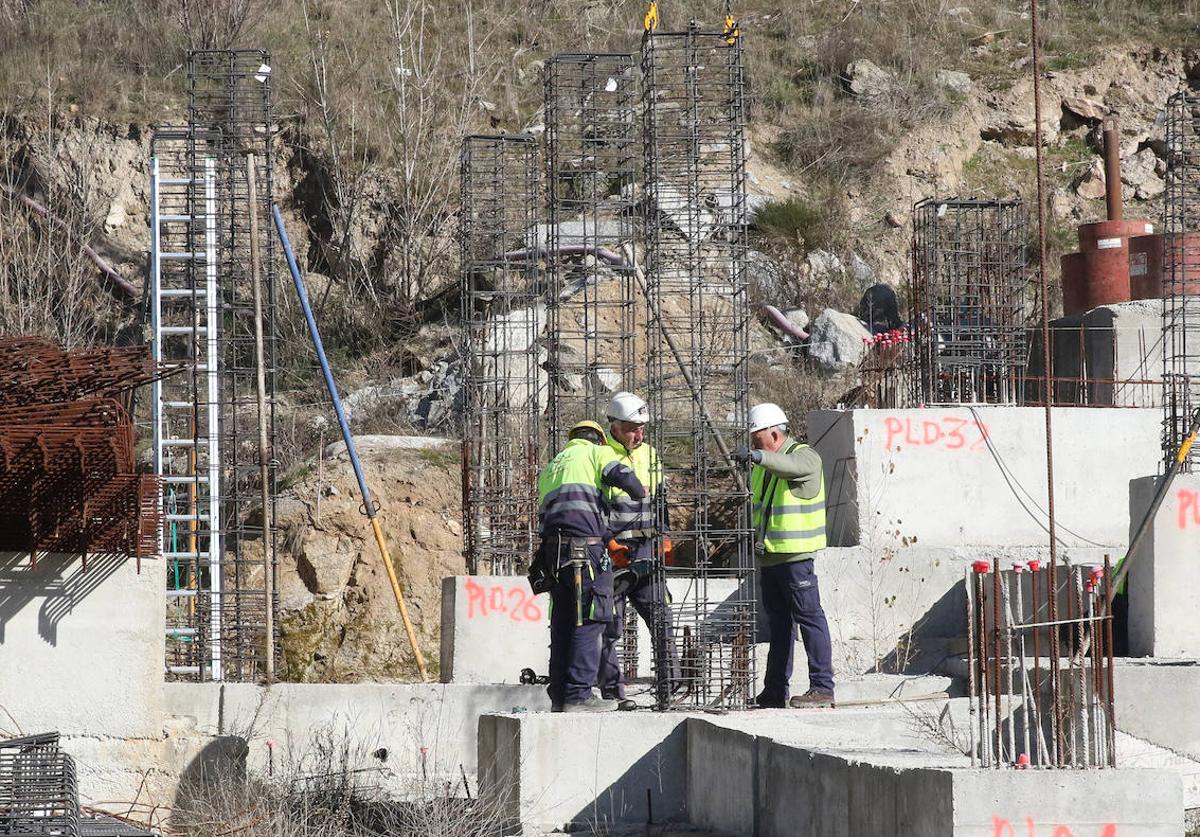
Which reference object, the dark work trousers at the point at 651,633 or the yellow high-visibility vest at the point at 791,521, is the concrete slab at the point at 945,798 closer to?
the dark work trousers at the point at 651,633

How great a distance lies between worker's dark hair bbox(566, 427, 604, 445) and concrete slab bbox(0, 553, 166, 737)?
9.44 feet

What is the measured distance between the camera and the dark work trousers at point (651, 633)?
10.1m

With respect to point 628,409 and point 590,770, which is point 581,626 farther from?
point 628,409

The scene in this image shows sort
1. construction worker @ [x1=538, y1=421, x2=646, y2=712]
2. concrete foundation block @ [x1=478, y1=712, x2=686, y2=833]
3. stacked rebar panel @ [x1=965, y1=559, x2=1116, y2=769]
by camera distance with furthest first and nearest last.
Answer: construction worker @ [x1=538, y1=421, x2=646, y2=712], concrete foundation block @ [x1=478, y1=712, x2=686, y2=833], stacked rebar panel @ [x1=965, y1=559, x2=1116, y2=769]

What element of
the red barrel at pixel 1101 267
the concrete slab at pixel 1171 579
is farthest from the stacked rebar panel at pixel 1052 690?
the red barrel at pixel 1101 267

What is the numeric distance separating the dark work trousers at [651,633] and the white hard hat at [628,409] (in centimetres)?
96

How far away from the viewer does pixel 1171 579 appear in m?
12.1

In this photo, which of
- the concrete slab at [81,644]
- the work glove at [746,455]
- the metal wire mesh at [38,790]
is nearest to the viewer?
the metal wire mesh at [38,790]

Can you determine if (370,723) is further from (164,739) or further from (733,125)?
(733,125)

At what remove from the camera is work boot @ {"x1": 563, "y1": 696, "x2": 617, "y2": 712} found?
988 cm

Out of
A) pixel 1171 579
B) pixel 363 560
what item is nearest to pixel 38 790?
pixel 1171 579

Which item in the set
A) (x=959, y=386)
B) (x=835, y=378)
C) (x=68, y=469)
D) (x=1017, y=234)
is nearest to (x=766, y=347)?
(x=835, y=378)

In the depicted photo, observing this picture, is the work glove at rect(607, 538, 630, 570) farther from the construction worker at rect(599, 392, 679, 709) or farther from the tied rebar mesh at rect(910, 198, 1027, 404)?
the tied rebar mesh at rect(910, 198, 1027, 404)

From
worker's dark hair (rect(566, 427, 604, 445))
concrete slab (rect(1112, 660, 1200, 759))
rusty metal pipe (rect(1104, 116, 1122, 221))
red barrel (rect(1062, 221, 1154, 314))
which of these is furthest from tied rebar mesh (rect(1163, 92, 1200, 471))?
worker's dark hair (rect(566, 427, 604, 445))
